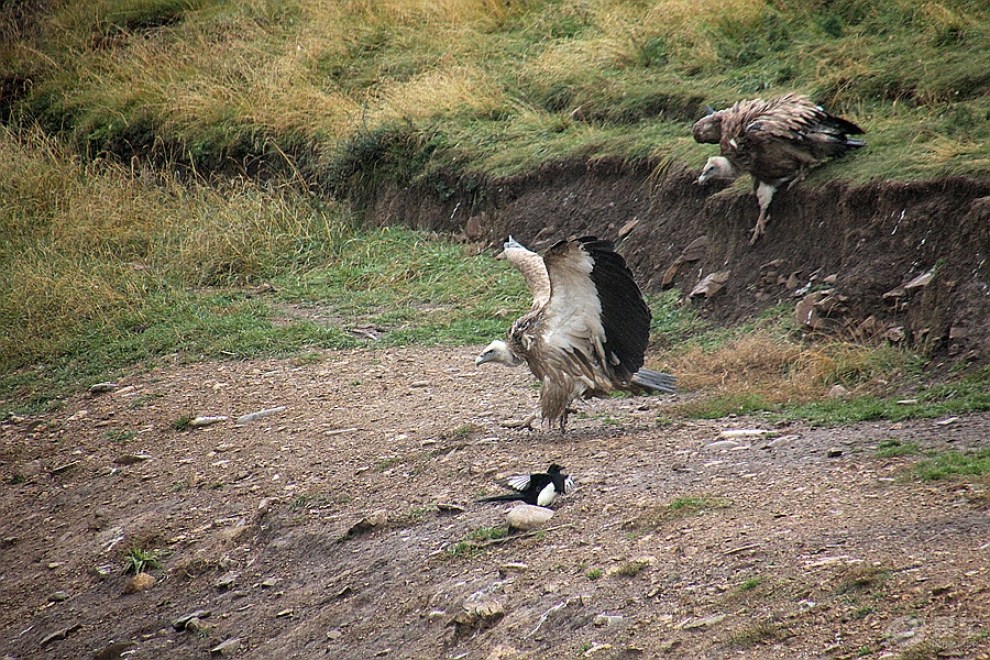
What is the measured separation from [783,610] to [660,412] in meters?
2.50

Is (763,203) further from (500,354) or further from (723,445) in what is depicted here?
(723,445)

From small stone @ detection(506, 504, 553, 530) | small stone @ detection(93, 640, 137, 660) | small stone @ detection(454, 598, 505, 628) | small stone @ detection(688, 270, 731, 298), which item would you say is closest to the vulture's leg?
small stone @ detection(688, 270, 731, 298)

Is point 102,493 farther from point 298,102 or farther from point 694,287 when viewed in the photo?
point 298,102

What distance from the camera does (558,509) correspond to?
468 centimetres

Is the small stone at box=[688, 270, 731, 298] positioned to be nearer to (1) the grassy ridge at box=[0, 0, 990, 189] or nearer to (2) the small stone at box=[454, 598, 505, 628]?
(1) the grassy ridge at box=[0, 0, 990, 189]

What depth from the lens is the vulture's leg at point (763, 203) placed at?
23.9 feet

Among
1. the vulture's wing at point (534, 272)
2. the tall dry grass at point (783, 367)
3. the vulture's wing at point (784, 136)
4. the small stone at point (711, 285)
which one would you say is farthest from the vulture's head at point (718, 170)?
the vulture's wing at point (534, 272)

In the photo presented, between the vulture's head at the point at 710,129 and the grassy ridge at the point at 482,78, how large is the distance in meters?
0.61

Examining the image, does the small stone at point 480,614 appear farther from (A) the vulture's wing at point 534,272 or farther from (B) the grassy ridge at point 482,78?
(B) the grassy ridge at point 482,78

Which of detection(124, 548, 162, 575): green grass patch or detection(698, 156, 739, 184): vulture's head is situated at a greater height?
detection(698, 156, 739, 184): vulture's head

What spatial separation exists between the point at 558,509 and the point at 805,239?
3.15 m

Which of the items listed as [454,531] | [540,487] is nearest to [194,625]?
[454,531]

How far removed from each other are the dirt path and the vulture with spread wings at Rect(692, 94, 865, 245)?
1859mm

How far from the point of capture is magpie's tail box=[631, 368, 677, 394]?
5.79 metres
